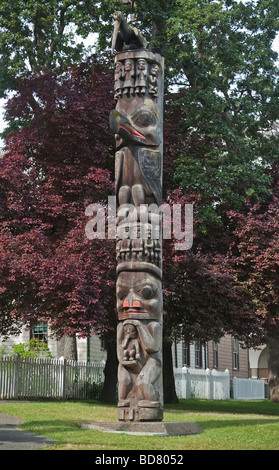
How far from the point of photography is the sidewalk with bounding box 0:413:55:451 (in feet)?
33.7

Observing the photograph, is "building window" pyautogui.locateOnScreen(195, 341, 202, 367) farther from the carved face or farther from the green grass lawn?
the carved face

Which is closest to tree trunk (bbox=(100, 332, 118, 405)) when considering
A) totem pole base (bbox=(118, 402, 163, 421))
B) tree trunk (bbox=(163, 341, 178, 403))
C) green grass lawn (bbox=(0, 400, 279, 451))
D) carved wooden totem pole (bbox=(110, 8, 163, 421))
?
tree trunk (bbox=(163, 341, 178, 403))

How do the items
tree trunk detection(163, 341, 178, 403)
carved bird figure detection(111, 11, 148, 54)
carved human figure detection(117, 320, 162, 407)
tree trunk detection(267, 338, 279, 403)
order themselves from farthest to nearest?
tree trunk detection(267, 338, 279, 403)
tree trunk detection(163, 341, 178, 403)
carved bird figure detection(111, 11, 148, 54)
carved human figure detection(117, 320, 162, 407)

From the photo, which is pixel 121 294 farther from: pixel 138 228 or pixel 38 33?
pixel 38 33

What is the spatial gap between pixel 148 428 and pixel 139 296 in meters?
2.46

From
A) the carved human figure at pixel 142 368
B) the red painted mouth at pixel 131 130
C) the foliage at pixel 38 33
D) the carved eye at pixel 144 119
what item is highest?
the foliage at pixel 38 33

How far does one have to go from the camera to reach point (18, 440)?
434 inches

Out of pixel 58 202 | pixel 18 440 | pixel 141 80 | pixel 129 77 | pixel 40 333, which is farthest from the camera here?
pixel 40 333

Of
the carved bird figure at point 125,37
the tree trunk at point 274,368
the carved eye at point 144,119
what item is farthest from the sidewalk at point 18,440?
the tree trunk at point 274,368

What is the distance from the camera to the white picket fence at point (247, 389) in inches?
1529

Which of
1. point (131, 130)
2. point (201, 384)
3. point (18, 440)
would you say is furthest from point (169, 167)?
point (201, 384)

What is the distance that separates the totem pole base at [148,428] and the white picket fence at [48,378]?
10.5 metres

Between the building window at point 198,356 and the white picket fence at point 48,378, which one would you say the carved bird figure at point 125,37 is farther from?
the building window at point 198,356

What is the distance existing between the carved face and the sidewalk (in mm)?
2875
